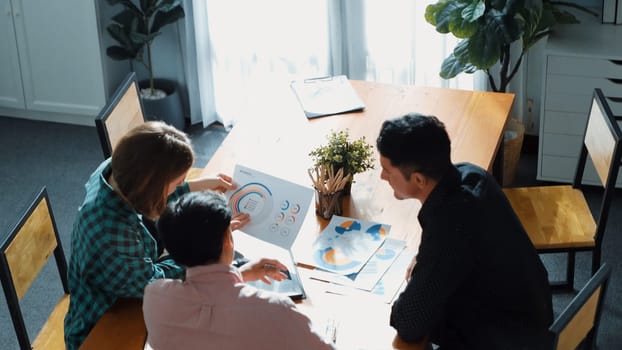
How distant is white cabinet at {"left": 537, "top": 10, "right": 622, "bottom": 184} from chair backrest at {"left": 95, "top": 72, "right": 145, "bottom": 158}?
1.85 meters

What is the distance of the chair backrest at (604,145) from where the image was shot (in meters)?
2.98

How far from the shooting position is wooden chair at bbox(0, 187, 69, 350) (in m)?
2.53

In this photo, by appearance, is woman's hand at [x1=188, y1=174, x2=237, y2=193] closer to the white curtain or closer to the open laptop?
the open laptop

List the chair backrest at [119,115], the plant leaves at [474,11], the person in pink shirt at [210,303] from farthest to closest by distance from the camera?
the plant leaves at [474,11] → the chair backrest at [119,115] → the person in pink shirt at [210,303]

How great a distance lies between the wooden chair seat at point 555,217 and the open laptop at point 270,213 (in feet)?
3.45

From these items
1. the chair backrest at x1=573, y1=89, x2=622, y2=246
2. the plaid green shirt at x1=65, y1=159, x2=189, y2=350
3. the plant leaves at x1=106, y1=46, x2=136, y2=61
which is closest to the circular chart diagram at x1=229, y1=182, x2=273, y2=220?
the plaid green shirt at x1=65, y1=159, x2=189, y2=350

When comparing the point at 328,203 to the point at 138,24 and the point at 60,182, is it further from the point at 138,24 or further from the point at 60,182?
the point at 138,24

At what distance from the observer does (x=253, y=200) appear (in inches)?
102

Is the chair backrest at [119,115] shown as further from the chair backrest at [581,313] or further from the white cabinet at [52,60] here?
the chair backrest at [581,313]

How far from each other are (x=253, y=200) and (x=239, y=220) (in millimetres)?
74

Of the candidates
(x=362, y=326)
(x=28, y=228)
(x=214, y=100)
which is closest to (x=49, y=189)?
(x=214, y=100)

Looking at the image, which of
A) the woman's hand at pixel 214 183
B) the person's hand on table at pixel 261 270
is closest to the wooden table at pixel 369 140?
the person's hand on table at pixel 261 270

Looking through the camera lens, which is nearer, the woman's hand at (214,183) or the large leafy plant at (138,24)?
the woman's hand at (214,183)

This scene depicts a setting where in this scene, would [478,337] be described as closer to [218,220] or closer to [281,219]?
[281,219]
